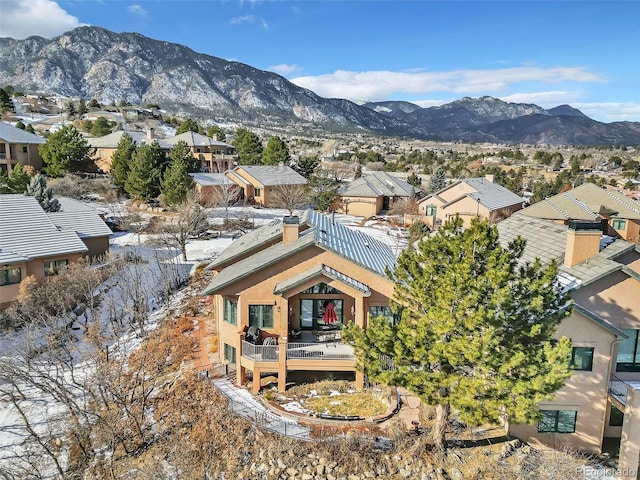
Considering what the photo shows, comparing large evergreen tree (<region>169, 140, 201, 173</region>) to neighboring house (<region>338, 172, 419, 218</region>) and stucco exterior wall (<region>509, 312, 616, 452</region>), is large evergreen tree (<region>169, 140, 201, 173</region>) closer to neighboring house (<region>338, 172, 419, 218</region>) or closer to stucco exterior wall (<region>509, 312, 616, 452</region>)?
neighboring house (<region>338, 172, 419, 218</region>)

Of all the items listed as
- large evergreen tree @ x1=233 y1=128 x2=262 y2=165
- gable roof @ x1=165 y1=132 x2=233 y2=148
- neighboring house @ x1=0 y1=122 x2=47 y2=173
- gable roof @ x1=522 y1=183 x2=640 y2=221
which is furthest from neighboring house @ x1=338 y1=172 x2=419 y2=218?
neighboring house @ x1=0 y1=122 x2=47 y2=173

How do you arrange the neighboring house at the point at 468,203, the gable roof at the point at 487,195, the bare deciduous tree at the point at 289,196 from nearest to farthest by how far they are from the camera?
1. the neighboring house at the point at 468,203
2. the gable roof at the point at 487,195
3. the bare deciduous tree at the point at 289,196

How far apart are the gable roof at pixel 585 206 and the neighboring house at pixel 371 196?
73.0 ft

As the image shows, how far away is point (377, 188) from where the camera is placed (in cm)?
6334

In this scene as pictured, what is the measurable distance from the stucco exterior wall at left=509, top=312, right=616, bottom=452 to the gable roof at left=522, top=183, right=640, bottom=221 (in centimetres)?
2488

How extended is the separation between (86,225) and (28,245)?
7.35 metres

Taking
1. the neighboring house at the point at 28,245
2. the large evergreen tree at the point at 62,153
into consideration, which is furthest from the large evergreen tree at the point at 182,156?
the neighboring house at the point at 28,245

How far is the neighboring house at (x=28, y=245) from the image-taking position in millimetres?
26469

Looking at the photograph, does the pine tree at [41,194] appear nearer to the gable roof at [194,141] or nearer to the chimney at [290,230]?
the chimney at [290,230]

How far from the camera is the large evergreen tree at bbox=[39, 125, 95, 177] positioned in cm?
5681

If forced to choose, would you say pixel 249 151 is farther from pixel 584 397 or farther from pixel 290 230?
pixel 584 397

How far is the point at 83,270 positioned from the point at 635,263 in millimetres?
31507

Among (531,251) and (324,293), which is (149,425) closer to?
(324,293)

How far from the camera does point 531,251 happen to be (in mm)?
20969
